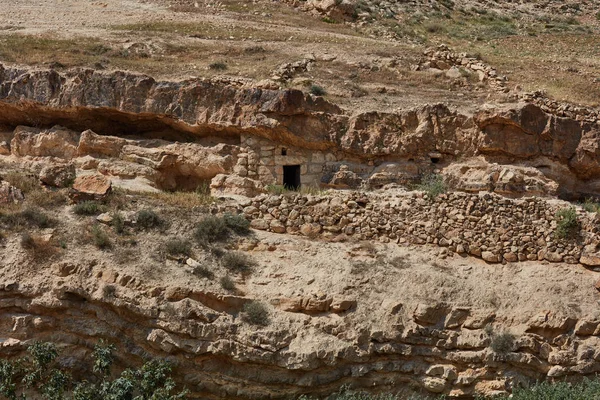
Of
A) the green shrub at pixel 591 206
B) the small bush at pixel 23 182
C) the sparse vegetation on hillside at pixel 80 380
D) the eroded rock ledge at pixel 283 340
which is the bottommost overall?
the sparse vegetation on hillside at pixel 80 380

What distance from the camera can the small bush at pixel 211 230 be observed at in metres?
11.0

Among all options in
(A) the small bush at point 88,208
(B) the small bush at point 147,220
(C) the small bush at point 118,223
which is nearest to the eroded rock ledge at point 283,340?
(C) the small bush at point 118,223

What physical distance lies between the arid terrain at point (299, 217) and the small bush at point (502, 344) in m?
0.03

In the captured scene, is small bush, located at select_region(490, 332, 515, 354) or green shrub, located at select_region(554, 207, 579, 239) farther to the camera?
green shrub, located at select_region(554, 207, 579, 239)

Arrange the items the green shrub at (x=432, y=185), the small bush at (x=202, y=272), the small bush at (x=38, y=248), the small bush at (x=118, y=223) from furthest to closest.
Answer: the green shrub at (x=432, y=185), the small bush at (x=118, y=223), the small bush at (x=202, y=272), the small bush at (x=38, y=248)

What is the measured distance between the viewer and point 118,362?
934cm

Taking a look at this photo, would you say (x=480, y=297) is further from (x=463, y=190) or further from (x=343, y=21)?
(x=343, y=21)

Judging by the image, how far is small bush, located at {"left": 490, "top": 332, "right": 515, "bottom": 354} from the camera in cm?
978

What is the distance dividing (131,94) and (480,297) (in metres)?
8.83

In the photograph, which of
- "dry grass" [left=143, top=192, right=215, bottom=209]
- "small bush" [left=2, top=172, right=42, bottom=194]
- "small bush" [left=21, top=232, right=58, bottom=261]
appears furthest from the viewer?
"dry grass" [left=143, top=192, right=215, bottom=209]

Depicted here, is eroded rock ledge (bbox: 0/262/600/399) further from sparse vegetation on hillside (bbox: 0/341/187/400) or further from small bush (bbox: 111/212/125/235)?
small bush (bbox: 111/212/125/235)

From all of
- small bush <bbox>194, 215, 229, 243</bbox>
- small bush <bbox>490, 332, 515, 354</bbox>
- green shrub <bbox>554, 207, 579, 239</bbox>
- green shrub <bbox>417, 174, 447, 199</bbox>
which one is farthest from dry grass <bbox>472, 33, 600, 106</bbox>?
small bush <bbox>194, 215, 229, 243</bbox>

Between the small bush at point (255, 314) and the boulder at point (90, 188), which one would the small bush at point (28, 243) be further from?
the small bush at point (255, 314)

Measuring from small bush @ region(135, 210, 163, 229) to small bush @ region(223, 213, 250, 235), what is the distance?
120 cm
